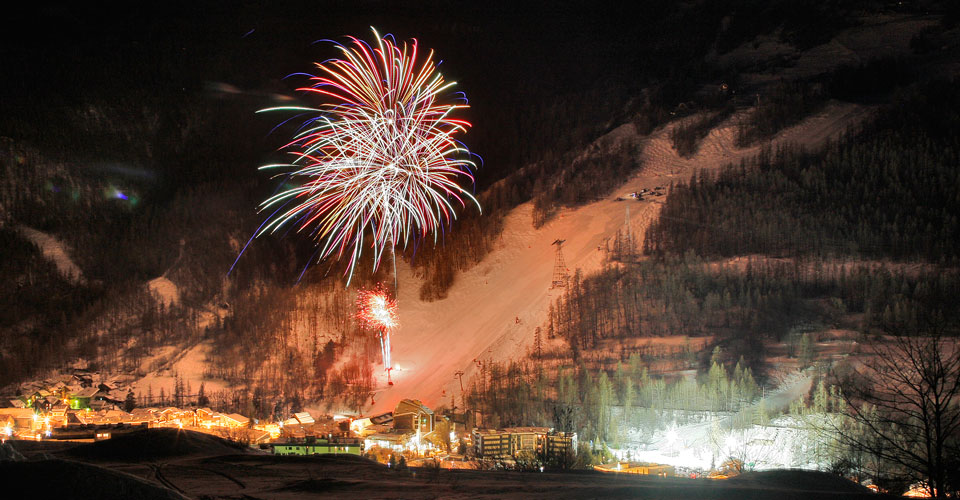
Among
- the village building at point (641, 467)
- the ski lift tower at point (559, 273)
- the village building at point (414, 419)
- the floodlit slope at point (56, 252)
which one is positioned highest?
the floodlit slope at point (56, 252)

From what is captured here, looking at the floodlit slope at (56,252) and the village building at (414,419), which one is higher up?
the floodlit slope at (56,252)

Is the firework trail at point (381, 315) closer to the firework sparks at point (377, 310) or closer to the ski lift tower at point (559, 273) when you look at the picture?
the firework sparks at point (377, 310)

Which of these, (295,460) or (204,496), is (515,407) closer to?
(295,460)

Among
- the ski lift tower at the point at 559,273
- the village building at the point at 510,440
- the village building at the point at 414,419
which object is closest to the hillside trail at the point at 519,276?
the ski lift tower at the point at 559,273

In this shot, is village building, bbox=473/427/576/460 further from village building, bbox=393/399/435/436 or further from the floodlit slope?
the floodlit slope

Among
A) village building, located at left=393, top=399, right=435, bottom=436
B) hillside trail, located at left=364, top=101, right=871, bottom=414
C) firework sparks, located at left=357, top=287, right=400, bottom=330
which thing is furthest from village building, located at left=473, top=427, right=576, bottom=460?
firework sparks, located at left=357, top=287, right=400, bottom=330

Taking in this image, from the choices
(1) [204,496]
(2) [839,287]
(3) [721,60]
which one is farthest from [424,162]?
(3) [721,60]

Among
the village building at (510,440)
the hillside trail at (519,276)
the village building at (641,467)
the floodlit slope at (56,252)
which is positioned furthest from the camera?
the floodlit slope at (56,252)

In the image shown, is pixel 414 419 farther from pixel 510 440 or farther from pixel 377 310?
pixel 377 310
